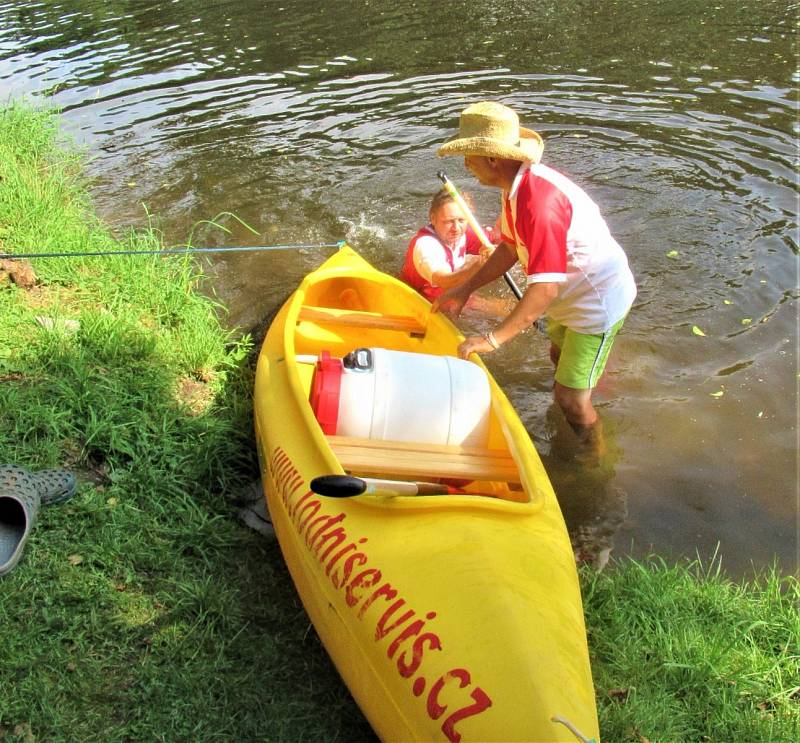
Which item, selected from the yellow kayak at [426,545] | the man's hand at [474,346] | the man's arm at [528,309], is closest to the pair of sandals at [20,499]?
the yellow kayak at [426,545]

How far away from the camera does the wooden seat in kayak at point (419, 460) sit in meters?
2.96

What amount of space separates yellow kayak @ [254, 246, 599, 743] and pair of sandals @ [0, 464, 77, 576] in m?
0.87

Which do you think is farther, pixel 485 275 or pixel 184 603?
pixel 485 275

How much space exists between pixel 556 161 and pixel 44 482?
5412mm

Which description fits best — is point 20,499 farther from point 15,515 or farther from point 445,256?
point 445,256

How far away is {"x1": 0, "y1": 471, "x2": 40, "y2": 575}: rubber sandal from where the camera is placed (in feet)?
9.39

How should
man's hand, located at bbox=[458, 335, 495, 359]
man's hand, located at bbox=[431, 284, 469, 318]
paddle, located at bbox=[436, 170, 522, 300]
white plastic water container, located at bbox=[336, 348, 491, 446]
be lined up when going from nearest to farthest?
white plastic water container, located at bbox=[336, 348, 491, 446] < man's hand, located at bbox=[458, 335, 495, 359] < man's hand, located at bbox=[431, 284, 469, 318] < paddle, located at bbox=[436, 170, 522, 300]

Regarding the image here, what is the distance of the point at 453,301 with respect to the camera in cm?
387

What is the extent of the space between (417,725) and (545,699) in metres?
0.39

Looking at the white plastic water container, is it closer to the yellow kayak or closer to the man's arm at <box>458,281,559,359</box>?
the yellow kayak

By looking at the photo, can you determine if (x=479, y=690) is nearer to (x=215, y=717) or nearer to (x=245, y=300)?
(x=215, y=717)

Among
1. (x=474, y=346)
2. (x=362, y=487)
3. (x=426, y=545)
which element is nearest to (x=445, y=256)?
(x=474, y=346)

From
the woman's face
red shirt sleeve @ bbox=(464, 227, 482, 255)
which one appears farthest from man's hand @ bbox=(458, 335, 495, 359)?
red shirt sleeve @ bbox=(464, 227, 482, 255)

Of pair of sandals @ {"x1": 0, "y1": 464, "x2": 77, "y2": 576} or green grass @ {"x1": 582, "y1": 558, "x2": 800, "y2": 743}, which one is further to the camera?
pair of sandals @ {"x1": 0, "y1": 464, "x2": 77, "y2": 576}
